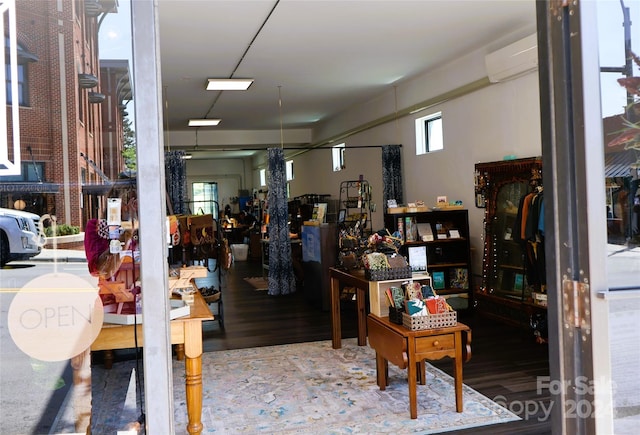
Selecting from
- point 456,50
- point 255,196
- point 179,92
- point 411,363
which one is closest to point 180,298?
point 411,363

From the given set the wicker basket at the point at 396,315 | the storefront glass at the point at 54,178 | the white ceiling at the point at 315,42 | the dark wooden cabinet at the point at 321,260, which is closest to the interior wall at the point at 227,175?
the white ceiling at the point at 315,42

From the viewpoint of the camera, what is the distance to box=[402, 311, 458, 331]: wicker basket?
384cm

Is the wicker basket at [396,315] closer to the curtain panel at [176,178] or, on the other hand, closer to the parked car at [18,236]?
the parked car at [18,236]

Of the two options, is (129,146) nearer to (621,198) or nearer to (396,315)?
(621,198)

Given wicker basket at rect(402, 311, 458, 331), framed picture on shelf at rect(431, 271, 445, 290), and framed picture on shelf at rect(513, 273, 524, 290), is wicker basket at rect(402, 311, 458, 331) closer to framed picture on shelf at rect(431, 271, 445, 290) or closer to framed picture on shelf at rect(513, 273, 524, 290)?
framed picture on shelf at rect(513, 273, 524, 290)

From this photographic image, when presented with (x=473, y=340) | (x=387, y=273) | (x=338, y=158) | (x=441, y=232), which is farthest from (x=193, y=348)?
(x=338, y=158)

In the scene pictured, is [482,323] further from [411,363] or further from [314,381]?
[411,363]

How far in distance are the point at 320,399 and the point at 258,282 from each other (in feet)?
22.1

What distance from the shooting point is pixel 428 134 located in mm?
9000

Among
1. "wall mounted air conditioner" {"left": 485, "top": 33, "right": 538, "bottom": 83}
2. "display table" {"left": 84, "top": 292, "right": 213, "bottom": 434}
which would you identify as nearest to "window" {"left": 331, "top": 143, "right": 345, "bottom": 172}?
"wall mounted air conditioner" {"left": 485, "top": 33, "right": 538, "bottom": 83}

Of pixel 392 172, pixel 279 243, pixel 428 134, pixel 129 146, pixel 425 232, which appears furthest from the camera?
pixel 392 172

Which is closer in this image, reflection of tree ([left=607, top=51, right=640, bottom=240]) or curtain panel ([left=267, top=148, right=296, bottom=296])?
reflection of tree ([left=607, top=51, right=640, bottom=240])

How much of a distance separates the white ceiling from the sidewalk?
3.82 meters

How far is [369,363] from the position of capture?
5254 millimetres
